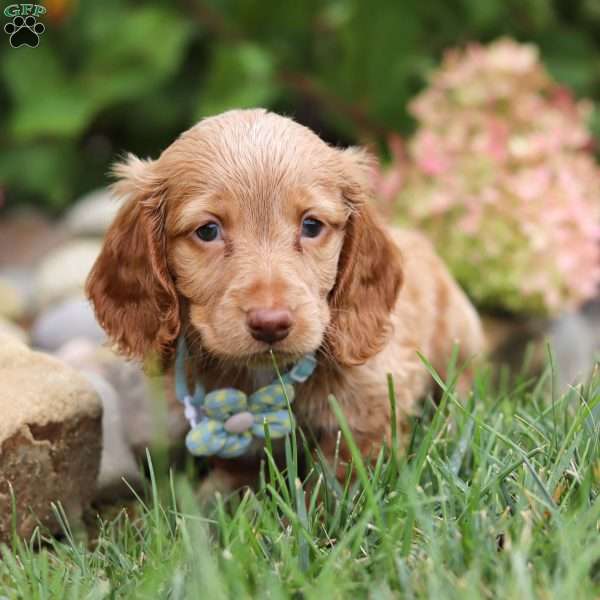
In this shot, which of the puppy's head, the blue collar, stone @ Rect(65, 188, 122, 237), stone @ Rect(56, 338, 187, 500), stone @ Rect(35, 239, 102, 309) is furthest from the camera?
stone @ Rect(65, 188, 122, 237)

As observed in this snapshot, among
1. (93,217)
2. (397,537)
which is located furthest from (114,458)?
(93,217)

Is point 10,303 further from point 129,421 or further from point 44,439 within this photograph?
point 44,439

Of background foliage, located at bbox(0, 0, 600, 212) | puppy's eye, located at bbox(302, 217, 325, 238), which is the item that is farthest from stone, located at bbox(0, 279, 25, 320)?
puppy's eye, located at bbox(302, 217, 325, 238)

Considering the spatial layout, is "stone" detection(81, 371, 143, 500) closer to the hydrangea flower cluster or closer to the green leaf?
the hydrangea flower cluster

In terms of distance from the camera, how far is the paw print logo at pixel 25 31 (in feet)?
19.7

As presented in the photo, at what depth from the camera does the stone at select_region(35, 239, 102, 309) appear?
18.2 feet

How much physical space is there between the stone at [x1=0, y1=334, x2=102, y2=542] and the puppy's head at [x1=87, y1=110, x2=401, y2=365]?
0.85ft

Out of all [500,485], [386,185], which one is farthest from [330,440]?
[386,185]

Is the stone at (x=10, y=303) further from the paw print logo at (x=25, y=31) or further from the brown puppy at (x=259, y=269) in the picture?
the brown puppy at (x=259, y=269)

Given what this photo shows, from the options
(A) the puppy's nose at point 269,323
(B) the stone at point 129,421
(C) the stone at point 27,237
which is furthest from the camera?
(C) the stone at point 27,237

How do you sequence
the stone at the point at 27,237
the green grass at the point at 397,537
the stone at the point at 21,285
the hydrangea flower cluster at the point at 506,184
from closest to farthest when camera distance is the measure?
the green grass at the point at 397,537 < the hydrangea flower cluster at the point at 506,184 < the stone at the point at 21,285 < the stone at the point at 27,237

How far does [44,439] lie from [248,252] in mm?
898

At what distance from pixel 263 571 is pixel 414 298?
174 cm

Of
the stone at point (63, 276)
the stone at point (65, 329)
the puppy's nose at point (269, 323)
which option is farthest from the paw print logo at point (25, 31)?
the puppy's nose at point (269, 323)
